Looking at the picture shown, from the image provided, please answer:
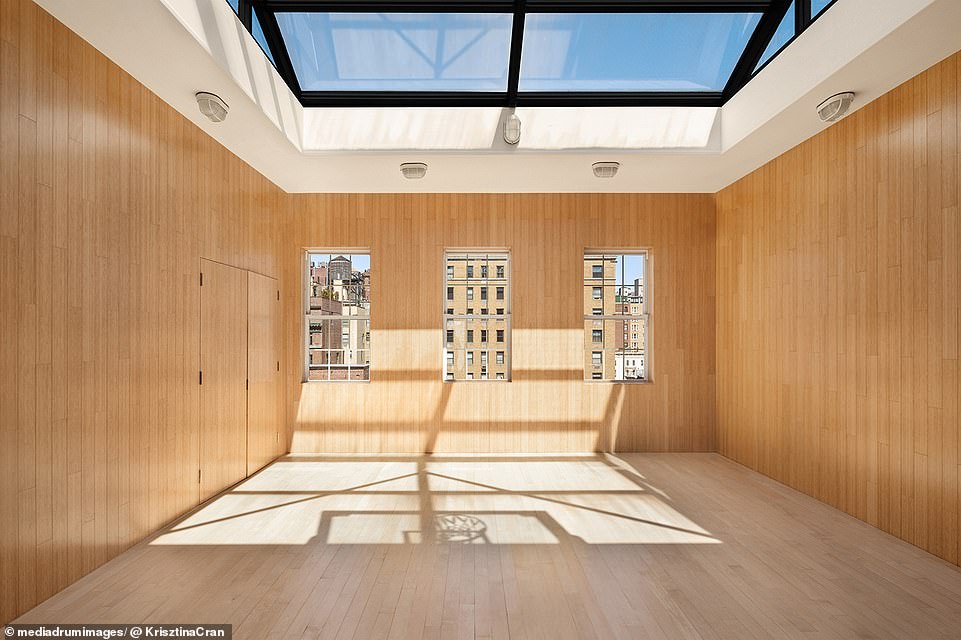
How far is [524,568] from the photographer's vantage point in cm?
328

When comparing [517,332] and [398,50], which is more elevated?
[398,50]

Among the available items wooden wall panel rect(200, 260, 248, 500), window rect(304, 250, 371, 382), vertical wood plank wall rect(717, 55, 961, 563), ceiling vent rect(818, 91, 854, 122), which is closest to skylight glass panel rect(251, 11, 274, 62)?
wooden wall panel rect(200, 260, 248, 500)

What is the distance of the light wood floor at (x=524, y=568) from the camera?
105 inches

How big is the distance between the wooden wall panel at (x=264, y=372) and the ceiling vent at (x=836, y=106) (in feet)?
15.8

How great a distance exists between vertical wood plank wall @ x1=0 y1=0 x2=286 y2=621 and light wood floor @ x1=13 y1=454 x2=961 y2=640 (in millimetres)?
309

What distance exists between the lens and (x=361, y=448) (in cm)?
643

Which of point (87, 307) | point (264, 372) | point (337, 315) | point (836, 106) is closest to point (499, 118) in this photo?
point (836, 106)

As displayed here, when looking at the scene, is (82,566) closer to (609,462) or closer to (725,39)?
(609,462)

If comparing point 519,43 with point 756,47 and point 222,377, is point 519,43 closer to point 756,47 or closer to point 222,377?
point 756,47

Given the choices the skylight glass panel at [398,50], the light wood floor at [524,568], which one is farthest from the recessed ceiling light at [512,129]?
the light wood floor at [524,568]

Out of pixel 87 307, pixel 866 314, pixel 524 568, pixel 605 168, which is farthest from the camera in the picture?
pixel 605 168

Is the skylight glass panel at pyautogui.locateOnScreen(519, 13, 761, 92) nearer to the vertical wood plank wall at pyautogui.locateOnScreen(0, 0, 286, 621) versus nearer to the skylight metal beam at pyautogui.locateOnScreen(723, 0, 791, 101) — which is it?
the skylight metal beam at pyautogui.locateOnScreen(723, 0, 791, 101)

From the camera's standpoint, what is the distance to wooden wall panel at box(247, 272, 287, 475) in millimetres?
5449

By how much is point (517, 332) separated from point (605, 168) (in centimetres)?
204
